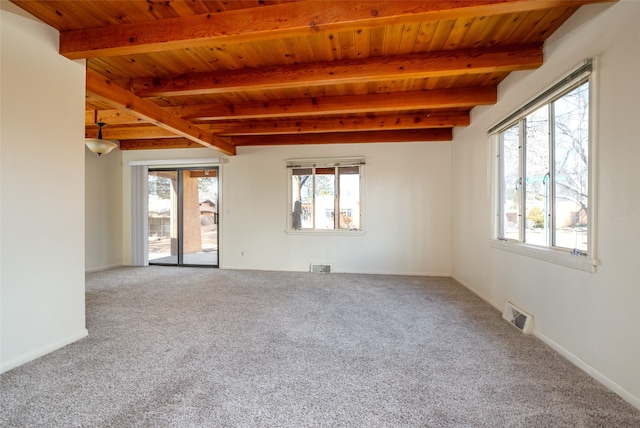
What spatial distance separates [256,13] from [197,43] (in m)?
0.51

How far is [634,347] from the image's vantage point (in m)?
1.56

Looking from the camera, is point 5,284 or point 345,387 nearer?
point 345,387

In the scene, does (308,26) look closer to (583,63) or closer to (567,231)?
(583,63)

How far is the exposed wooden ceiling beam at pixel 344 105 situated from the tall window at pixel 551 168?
0.52 meters

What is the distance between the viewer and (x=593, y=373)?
1836 mm

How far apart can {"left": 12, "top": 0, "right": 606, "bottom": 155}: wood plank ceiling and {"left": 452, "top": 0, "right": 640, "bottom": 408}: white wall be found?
8.2 inches

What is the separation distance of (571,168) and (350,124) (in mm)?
2835

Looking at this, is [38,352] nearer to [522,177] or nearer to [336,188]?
[336,188]

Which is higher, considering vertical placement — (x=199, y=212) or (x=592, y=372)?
(x=199, y=212)

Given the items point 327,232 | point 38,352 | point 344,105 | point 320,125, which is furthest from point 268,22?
point 327,232

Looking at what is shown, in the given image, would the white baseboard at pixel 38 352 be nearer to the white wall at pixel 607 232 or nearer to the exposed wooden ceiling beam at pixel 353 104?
the exposed wooden ceiling beam at pixel 353 104

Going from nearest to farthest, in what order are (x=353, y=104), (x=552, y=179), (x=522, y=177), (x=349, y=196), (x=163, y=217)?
(x=552, y=179) → (x=522, y=177) → (x=353, y=104) → (x=349, y=196) → (x=163, y=217)

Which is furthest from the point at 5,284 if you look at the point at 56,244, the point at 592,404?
the point at 592,404

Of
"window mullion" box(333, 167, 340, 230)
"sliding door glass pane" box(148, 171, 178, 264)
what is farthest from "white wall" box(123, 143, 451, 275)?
"sliding door glass pane" box(148, 171, 178, 264)
